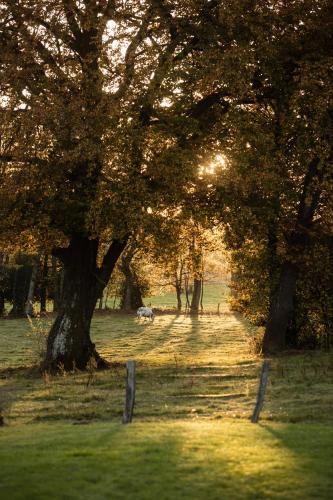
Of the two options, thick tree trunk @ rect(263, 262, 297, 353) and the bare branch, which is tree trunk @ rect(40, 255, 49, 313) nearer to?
thick tree trunk @ rect(263, 262, 297, 353)

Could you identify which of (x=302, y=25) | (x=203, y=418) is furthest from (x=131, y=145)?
(x=203, y=418)

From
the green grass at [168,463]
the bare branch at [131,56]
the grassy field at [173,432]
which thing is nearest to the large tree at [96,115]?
the bare branch at [131,56]

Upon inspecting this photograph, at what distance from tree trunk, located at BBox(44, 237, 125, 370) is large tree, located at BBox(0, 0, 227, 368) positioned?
5.49 feet

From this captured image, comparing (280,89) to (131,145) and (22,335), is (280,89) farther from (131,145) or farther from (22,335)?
(22,335)

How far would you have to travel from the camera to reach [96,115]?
946 inches

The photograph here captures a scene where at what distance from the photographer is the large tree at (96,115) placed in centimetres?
2422

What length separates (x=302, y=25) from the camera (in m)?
27.2

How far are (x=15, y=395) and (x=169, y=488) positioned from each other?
45.5ft

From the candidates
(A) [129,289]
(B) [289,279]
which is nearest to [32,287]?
(A) [129,289]

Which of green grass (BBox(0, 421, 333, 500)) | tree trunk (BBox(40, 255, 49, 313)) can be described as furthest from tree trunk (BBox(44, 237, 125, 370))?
tree trunk (BBox(40, 255, 49, 313))

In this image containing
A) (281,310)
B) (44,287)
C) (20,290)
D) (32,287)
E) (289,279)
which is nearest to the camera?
(289,279)

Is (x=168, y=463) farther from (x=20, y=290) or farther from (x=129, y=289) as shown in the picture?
(x=129, y=289)

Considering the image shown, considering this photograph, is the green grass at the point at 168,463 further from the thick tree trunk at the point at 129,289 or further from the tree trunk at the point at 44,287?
the tree trunk at the point at 44,287

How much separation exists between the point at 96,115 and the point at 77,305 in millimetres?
9050
